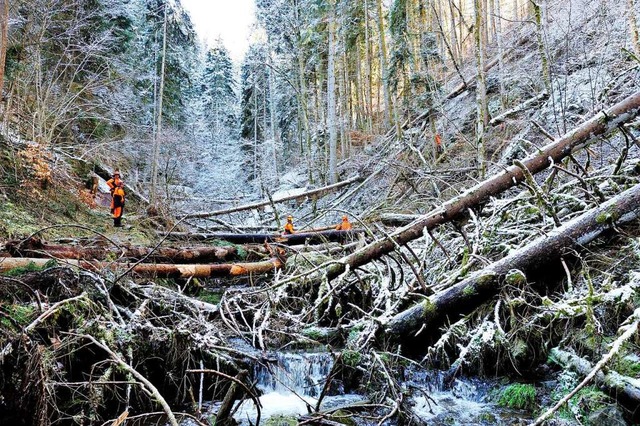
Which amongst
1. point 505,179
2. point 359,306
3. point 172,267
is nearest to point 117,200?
point 172,267

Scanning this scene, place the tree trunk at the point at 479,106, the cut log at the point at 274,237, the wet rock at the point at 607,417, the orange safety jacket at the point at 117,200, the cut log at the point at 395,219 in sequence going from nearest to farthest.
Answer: the wet rock at the point at 607,417 < the tree trunk at the point at 479,106 < the cut log at the point at 395,219 < the cut log at the point at 274,237 < the orange safety jacket at the point at 117,200

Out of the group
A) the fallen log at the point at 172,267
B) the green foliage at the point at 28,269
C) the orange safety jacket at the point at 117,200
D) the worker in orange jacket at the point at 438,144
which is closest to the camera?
the green foliage at the point at 28,269

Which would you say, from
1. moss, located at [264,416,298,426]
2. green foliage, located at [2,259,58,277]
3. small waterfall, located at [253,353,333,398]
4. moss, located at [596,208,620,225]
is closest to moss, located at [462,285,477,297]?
moss, located at [596,208,620,225]

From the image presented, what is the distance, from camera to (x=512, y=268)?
5.33 meters

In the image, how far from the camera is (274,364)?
18.3 ft

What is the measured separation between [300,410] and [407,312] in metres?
1.72

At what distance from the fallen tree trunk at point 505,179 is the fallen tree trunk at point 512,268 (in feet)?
3.38

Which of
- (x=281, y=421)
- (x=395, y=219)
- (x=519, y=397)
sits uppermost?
(x=395, y=219)

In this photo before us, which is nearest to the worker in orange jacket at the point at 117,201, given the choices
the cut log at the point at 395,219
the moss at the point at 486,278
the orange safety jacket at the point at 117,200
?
the orange safety jacket at the point at 117,200

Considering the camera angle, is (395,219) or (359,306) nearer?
(359,306)

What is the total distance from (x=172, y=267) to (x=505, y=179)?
5.95m

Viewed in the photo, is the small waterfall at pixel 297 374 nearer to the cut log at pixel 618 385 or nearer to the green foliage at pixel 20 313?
the green foliage at pixel 20 313

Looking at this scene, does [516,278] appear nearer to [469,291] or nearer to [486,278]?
[486,278]

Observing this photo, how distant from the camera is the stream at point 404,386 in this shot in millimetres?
4414
